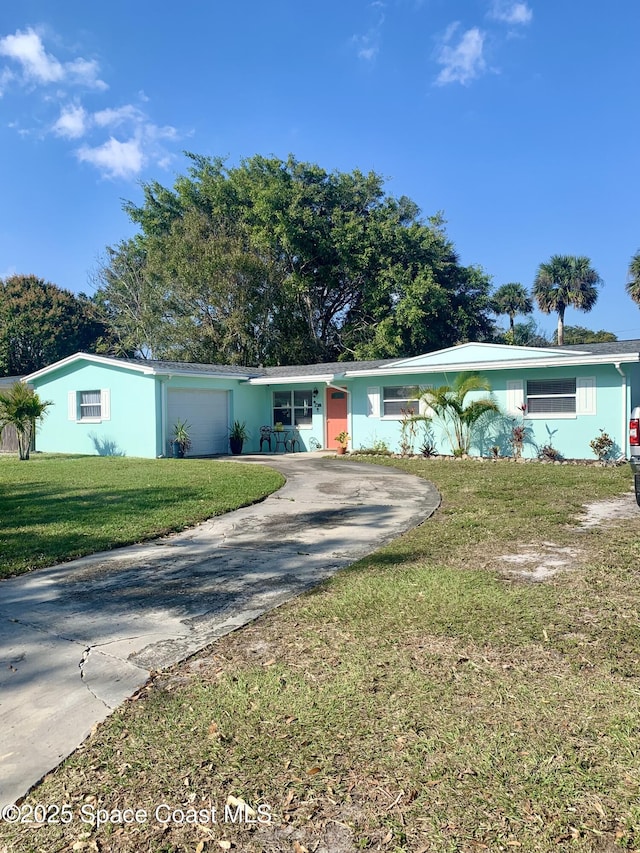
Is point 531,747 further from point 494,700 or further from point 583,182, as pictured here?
point 583,182

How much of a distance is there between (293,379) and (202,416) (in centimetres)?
323

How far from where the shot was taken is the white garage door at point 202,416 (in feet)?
57.1

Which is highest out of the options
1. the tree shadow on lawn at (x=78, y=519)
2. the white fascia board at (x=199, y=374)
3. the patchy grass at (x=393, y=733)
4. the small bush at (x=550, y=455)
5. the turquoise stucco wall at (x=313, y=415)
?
the white fascia board at (x=199, y=374)

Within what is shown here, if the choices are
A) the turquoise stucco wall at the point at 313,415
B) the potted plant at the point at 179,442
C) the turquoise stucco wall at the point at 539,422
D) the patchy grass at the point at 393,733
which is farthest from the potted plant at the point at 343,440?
the patchy grass at the point at 393,733

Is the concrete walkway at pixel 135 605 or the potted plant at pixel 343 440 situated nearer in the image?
the concrete walkway at pixel 135 605

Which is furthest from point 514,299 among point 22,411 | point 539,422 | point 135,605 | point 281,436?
→ point 135,605

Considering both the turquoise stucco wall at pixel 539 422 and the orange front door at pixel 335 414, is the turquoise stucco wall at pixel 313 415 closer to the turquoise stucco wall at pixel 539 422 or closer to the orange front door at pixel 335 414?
the orange front door at pixel 335 414

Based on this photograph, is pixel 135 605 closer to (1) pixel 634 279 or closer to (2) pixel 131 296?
(2) pixel 131 296

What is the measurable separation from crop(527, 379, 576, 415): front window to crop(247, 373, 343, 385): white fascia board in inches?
224

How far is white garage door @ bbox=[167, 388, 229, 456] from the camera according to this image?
17406 millimetres

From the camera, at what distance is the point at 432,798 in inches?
84.0

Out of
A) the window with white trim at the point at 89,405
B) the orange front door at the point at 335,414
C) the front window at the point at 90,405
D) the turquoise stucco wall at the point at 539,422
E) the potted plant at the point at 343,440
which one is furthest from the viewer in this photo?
the orange front door at the point at 335,414

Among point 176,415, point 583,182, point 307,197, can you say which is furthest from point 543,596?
point 307,197

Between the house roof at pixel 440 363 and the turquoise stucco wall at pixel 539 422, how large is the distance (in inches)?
15.7
